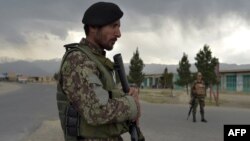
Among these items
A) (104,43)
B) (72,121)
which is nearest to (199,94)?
(104,43)

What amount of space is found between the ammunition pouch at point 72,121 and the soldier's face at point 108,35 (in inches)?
16.4

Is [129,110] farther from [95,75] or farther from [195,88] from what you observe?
[195,88]

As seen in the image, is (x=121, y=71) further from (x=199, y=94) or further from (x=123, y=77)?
(x=199, y=94)

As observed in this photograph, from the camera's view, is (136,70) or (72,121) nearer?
(72,121)

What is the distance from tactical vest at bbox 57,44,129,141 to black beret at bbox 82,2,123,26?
0.54 ft

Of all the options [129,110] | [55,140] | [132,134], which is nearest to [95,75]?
[129,110]

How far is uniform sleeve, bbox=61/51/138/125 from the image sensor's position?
230 centimetres

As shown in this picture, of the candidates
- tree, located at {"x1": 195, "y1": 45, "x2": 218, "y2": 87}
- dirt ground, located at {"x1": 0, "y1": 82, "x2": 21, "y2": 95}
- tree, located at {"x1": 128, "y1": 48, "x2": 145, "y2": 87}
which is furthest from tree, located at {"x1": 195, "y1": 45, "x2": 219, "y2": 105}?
dirt ground, located at {"x1": 0, "y1": 82, "x2": 21, "y2": 95}

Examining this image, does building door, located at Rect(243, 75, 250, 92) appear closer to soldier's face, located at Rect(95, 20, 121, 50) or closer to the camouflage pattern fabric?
the camouflage pattern fabric

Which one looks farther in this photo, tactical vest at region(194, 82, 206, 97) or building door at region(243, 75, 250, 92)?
building door at region(243, 75, 250, 92)

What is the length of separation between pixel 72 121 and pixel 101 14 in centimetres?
63

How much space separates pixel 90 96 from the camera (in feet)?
7.52

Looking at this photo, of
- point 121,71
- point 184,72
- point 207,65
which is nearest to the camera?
point 121,71

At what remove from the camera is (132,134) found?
2613 millimetres
